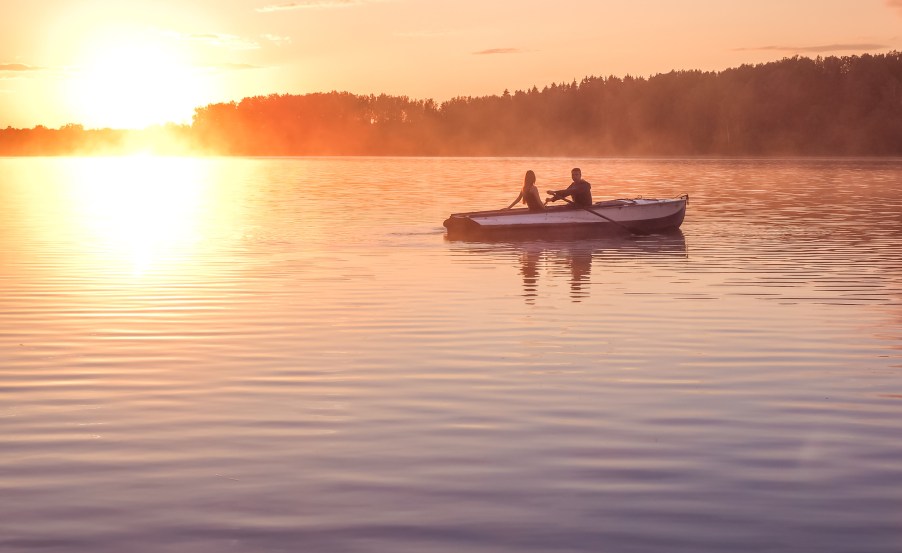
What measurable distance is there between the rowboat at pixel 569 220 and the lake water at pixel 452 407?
20.2 ft

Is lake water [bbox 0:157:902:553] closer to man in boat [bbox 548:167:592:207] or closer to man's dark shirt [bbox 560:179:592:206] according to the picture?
man in boat [bbox 548:167:592:207]

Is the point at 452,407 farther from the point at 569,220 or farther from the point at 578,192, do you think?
the point at 578,192

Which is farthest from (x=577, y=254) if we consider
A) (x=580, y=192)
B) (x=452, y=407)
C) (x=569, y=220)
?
(x=452, y=407)

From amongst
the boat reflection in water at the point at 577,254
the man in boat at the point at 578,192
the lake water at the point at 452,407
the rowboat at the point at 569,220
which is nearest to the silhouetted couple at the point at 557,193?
the man in boat at the point at 578,192

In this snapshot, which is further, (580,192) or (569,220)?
(580,192)

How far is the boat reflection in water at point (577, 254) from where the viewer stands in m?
24.2

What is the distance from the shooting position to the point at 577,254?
98.8 feet

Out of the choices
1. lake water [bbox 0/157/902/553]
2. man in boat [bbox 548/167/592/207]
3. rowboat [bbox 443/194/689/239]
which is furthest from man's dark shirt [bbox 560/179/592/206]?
lake water [bbox 0/157/902/553]

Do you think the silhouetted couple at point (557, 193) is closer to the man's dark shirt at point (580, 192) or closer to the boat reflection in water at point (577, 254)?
the man's dark shirt at point (580, 192)

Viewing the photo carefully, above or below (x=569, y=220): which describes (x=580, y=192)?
above

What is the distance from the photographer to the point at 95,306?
1952 centimetres

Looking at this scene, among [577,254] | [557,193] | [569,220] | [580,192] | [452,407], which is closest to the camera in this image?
[452,407]

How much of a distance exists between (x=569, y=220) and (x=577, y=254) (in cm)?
407

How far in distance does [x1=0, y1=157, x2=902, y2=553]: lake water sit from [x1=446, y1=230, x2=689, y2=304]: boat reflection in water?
29 cm
